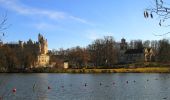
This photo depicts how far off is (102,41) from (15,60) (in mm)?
37678

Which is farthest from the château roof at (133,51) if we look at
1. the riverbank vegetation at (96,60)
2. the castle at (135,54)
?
the riverbank vegetation at (96,60)

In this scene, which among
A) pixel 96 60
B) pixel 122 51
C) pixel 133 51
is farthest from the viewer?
pixel 122 51

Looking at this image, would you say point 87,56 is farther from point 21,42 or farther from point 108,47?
point 21,42

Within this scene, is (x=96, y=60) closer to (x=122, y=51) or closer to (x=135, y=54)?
(x=135, y=54)

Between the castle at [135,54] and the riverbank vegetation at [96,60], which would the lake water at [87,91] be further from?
the castle at [135,54]

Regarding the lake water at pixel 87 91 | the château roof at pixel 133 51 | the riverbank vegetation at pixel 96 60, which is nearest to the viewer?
the lake water at pixel 87 91

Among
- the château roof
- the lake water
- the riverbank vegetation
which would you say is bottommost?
the lake water

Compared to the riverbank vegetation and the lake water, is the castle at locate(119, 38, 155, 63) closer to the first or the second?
the riverbank vegetation

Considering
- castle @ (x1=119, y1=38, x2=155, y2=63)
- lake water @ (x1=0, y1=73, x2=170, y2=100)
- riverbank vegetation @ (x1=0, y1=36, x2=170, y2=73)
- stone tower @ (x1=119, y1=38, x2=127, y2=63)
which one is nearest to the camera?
lake water @ (x1=0, y1=73, x2=170, y2=100)

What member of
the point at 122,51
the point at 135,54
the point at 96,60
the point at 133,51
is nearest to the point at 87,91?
the point at 96,60

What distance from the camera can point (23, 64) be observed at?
138 meters

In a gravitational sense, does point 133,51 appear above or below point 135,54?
above

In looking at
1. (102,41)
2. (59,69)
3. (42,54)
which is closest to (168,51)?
(102,41)

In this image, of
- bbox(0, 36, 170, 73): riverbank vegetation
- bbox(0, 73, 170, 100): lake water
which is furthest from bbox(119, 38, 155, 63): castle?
bbox(0, 73, 170, 100): lake water
